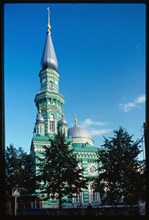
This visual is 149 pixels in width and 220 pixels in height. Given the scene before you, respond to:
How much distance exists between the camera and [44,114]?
110ft

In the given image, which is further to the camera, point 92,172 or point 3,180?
point 92,172

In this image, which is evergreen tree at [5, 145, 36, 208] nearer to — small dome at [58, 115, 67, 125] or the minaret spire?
small dome at [58, 115, 67, 125]

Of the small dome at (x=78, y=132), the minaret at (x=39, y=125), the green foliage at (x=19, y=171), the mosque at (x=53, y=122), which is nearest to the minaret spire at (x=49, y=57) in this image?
the mosque at (x=53, y=122)

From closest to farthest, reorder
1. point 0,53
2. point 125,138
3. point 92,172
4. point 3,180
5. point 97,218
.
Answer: point 3,180 < point 0,53 < point 97,218 < point 125,138 < point 92,172

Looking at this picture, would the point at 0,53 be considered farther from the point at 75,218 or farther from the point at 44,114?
the point at 44,114

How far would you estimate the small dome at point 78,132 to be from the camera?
3812 centimetres

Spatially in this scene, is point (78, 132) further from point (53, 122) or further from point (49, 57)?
point (49, 57)

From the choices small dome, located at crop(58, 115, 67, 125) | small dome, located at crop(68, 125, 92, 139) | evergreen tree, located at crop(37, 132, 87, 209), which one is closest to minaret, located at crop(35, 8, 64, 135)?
small dome, located at crop(58, 115, 67, 125)

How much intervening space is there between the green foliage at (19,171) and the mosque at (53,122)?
748 cm

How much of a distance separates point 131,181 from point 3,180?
40.0 ft

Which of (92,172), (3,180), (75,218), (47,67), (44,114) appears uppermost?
(47,67)

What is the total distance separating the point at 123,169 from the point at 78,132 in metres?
24.3

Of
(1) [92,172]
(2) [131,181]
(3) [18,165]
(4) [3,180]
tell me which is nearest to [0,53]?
(4) [3,180]

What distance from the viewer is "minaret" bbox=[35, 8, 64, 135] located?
3344cm
